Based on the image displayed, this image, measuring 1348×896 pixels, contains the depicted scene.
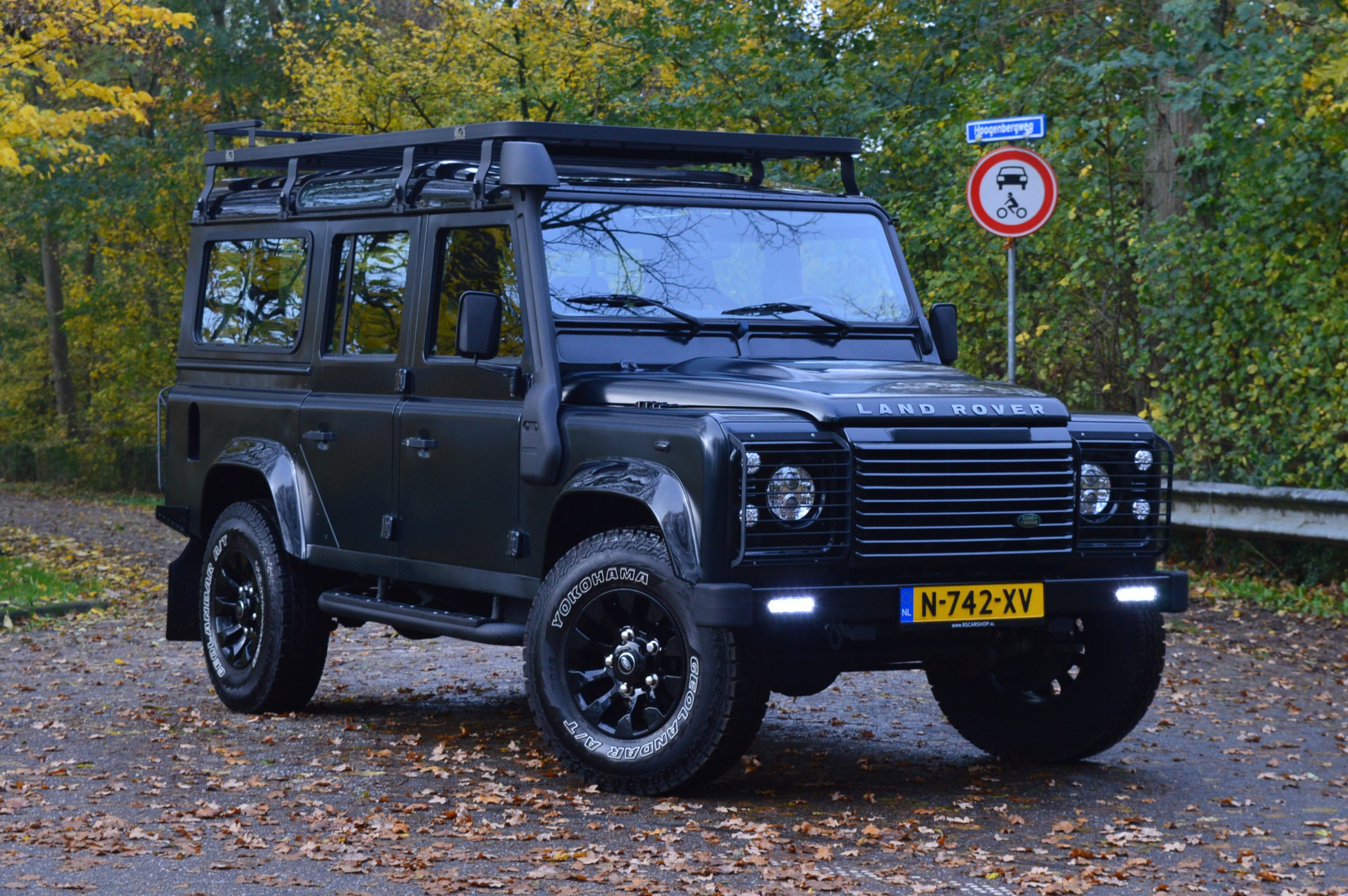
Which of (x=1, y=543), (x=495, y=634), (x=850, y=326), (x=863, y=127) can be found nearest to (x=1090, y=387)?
(x=863, y=127)

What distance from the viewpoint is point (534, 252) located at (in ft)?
24.6

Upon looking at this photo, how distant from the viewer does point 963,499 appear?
6.67 m

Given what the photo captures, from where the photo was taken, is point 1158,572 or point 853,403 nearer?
point 853,403

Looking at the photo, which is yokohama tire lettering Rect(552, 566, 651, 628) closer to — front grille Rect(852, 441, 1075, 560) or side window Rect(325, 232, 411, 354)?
front grille Rect(852, 441, 1075, 560)

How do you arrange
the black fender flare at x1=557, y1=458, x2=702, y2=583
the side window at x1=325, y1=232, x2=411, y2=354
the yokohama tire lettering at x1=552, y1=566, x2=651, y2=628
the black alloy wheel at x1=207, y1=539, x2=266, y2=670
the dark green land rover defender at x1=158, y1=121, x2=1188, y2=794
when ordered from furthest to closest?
the black alloy wheel at x1=207, y1=539, x2=266, y2=670 → the side window at x1=325, y1=232, x2=411, y2=354 → the yokohama tire lettering at x1=552, y1=566, x2=651, y2=628 → the dark green land rover defender at x1=158, y1=121, x2=1188, y2=794 → the black fender flare at x1=557, y1=458, x2=702, y2=583

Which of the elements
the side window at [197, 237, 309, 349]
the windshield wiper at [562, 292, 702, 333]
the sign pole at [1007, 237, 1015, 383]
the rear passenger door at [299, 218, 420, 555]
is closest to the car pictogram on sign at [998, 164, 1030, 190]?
the sign pole at [1007, 237, 1015, 383]

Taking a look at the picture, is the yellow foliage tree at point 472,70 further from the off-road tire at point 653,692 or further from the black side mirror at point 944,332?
the off-road tire at point 653,692

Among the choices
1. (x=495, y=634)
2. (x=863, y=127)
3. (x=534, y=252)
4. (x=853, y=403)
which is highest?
(x=863, y=127)

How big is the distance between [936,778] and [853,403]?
178 cm

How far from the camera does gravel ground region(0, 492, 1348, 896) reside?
5.67m

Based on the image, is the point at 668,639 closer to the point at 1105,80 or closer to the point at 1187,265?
the point at 1187,265

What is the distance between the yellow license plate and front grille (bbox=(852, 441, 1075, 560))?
0.12m

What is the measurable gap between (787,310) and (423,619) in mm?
2026

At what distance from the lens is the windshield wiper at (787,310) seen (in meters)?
7.79
